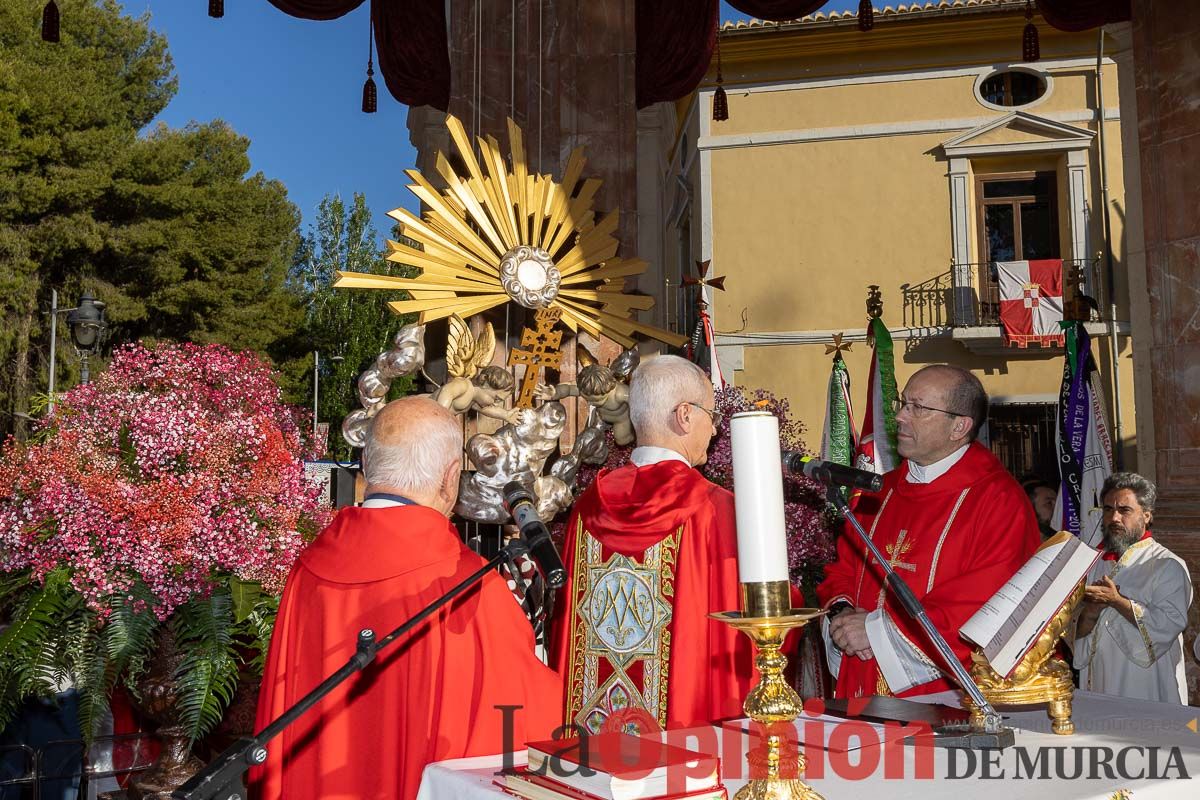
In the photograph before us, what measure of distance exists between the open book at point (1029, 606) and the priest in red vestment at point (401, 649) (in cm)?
95

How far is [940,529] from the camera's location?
10.2ft

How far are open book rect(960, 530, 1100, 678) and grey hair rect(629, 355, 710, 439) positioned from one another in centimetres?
115

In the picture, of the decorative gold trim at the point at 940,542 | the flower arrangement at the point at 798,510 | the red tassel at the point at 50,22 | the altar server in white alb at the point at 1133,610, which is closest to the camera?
the decorative gold trim at the point at 940,542

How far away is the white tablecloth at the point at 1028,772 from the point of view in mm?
1557

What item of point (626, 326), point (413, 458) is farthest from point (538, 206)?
point (413, 458)

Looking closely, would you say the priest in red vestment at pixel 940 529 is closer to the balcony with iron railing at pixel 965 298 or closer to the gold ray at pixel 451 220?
the gold ray at pixel 451 220

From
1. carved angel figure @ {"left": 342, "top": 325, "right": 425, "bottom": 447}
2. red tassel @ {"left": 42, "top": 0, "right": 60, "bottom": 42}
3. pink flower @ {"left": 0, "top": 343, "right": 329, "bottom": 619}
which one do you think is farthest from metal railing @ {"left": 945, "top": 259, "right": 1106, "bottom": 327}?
pink flower @ {"left": 0, "top": 343, "right": 329, "bottom": 619}

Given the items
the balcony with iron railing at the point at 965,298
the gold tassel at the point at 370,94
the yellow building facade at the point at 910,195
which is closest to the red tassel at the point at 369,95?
the gold tassel at the point at 370,94

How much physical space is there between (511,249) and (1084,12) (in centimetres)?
327

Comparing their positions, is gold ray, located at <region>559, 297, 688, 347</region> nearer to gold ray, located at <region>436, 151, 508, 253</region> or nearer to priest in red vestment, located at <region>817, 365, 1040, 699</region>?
gold ray, located at <region>436, 151, 508, 253</region>

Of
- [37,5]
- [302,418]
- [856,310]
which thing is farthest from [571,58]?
[37,5]

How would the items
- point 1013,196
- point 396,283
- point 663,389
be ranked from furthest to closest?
point 1013,196
point 396,283
point 663,389

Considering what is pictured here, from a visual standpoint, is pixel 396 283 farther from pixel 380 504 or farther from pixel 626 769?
pixel 626 769

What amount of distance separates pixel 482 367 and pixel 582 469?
611mm
